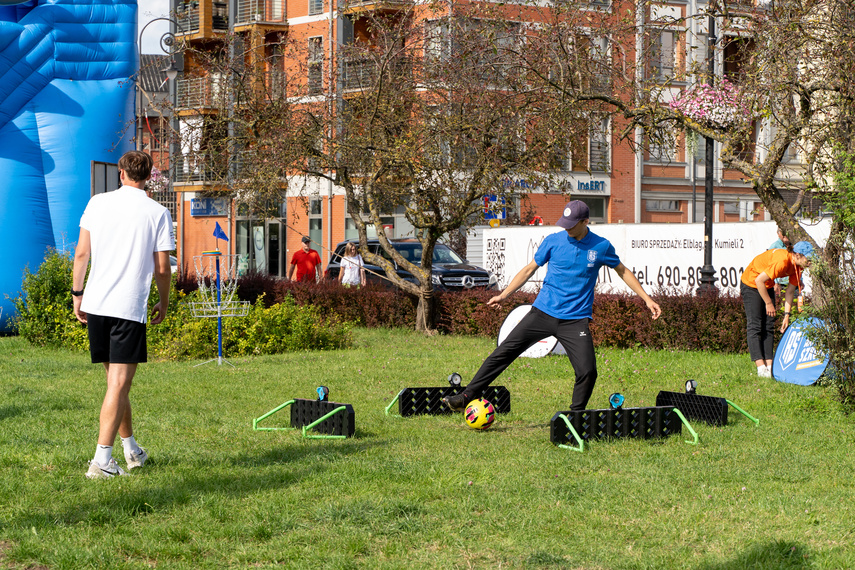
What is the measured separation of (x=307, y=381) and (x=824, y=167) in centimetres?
579

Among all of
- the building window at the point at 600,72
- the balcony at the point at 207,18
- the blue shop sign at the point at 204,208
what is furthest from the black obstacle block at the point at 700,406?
the balcony at the point at 207,18

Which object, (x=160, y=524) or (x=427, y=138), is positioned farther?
(x=427, y=138)

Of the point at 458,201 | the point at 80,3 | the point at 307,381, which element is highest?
the point at 80,3

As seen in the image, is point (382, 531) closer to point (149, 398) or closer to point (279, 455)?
point (279, 455)

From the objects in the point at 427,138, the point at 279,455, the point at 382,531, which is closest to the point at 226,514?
the point at 382,531

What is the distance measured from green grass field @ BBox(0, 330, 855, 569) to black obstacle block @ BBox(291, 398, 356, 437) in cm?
19

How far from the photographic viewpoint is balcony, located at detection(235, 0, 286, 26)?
145ft

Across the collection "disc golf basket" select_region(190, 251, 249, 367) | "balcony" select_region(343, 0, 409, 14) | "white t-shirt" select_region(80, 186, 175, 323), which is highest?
"balcony" select_region(343, 0, 409, 14)

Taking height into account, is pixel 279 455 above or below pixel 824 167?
below

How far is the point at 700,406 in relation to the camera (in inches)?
332

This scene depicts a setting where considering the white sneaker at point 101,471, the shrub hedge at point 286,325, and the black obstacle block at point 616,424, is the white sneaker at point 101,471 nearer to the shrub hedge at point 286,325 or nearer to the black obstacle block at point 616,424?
the black obstacle block at point 616,424

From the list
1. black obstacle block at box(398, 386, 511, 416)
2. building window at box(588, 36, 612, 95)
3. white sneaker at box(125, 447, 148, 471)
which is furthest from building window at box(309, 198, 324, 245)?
white sneaker at box(125, 447, 148, 471)

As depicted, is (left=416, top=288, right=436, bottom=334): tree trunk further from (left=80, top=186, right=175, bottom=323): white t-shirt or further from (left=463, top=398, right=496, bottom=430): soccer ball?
(left=80, top=186, right=175, bottom=323): white t-shirt

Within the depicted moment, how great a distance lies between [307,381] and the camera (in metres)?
11.2
